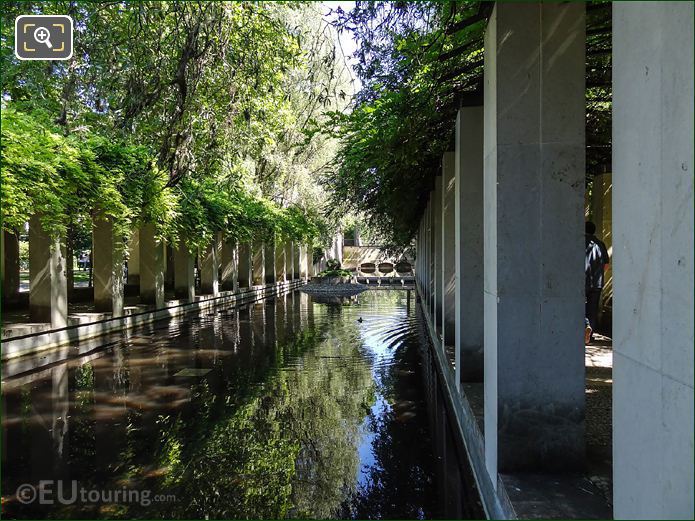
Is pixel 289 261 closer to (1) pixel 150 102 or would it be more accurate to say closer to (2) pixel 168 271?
(2) pixel 168 271

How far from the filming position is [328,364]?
857 centimetres

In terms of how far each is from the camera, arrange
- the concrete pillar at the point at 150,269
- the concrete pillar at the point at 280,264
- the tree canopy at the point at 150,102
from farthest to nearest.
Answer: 1. the concrete pillar at the point at 280,264
2. the concrete pillar at the point at 150,269
3. the tree canopy at the point at 150,102

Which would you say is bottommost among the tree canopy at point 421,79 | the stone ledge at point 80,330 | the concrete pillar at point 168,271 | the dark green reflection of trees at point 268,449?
the dark green reflection of trees at point 268,449

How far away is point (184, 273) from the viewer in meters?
18.5

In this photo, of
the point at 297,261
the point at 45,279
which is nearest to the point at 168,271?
the point at 297,261

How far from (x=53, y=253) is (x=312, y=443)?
9063mm

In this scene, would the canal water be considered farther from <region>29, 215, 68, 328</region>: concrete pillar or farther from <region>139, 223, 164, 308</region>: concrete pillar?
<region>139, 223, 164, 308</region>: concrete pillar

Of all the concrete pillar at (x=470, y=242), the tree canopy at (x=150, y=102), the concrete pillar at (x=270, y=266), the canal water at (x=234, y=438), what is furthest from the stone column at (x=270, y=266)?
the concrete pillar at (x=470, y=242)

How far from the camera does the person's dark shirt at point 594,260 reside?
6.56m

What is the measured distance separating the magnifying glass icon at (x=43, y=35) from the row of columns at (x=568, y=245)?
13.7ft

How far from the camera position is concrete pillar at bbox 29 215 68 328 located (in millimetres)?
10961

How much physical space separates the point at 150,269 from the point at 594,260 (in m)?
13.4

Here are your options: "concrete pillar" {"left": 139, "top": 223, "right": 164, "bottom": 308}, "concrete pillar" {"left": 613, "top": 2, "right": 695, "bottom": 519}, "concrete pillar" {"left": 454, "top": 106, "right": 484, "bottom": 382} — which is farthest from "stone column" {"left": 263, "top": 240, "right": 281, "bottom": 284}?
"concrete pillar" {"left": 613, "top": 2, "right": 695, "bottom": 519}

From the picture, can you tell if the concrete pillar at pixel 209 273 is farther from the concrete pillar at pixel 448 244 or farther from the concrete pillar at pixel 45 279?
the concrete pillar at pixel 448 244
